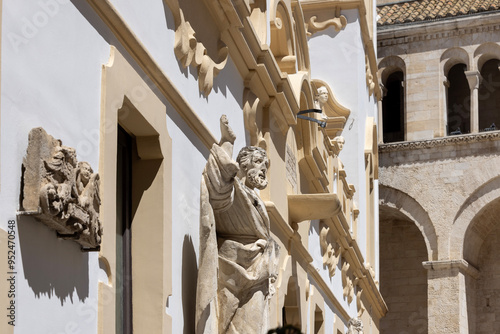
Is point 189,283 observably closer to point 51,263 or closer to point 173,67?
point 173,67

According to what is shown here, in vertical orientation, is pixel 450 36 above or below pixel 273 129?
above

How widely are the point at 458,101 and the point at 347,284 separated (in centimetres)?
1622

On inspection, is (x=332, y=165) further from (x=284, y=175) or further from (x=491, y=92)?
(x=491, y=92)

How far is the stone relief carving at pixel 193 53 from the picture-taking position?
31.2ft

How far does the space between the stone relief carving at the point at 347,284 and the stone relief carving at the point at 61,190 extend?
47.5 ft

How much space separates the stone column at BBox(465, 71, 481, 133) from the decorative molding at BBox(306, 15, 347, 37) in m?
12.1

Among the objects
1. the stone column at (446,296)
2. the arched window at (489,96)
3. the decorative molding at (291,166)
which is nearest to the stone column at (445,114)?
the arched window at (489,96)

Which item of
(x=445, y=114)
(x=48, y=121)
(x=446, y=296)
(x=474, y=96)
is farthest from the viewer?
Answer: (x=474, y=96)

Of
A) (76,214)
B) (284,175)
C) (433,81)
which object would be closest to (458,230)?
(433,81)

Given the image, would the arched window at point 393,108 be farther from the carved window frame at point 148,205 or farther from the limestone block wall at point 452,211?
the carved window frame at point 148,205

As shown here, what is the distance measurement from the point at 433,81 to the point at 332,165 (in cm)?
1635

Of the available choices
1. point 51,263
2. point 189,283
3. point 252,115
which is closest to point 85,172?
point 51,263

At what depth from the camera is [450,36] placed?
35344mm

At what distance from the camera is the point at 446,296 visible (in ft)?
108
